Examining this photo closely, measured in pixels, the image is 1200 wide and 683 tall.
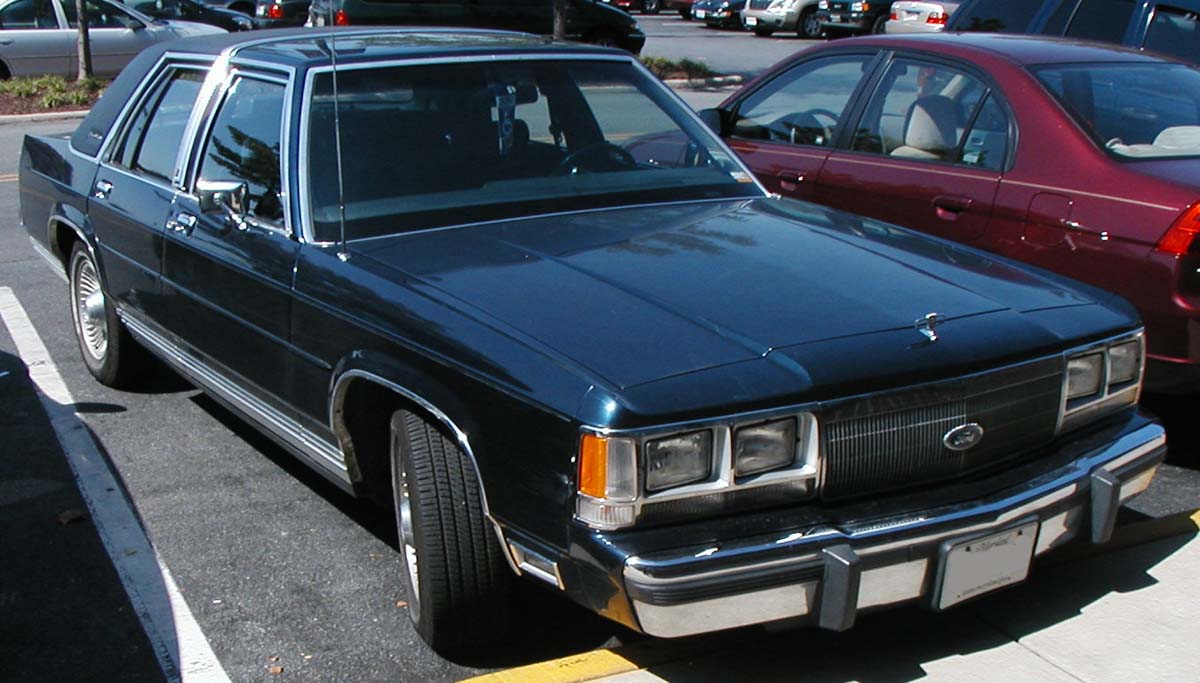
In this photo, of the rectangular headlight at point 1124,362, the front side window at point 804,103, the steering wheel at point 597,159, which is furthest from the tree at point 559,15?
the rectangular headlight at point 1124,362

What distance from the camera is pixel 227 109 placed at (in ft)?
16.7

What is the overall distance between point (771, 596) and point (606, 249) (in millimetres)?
1347

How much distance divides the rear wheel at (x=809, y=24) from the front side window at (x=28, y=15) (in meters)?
16.1

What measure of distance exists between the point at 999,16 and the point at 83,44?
13.2m

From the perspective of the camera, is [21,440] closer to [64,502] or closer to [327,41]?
[64,502]

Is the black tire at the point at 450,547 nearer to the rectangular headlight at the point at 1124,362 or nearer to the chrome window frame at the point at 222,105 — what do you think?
the chrome window frame at the point at 222,105

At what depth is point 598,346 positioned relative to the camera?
3.40 meters

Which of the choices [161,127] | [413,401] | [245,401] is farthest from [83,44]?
[413,401]

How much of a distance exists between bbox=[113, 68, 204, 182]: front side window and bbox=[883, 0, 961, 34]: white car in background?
44.8ft

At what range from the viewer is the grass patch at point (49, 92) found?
16.9m

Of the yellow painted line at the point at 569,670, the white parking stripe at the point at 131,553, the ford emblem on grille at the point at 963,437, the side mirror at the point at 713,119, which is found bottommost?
the white parking stripe at the point at 131,553

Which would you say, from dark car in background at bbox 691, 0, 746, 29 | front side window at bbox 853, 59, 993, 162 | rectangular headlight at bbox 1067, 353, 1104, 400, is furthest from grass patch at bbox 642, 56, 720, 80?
rectangular headlight at bbox 1067, 353, 1104, 400

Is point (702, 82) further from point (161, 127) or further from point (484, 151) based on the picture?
point (484, 151)

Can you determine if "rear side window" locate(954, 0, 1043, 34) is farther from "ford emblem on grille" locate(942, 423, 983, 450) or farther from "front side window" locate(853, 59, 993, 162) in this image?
"ford emblem on grille" locate(942, 423, 983, 450)
